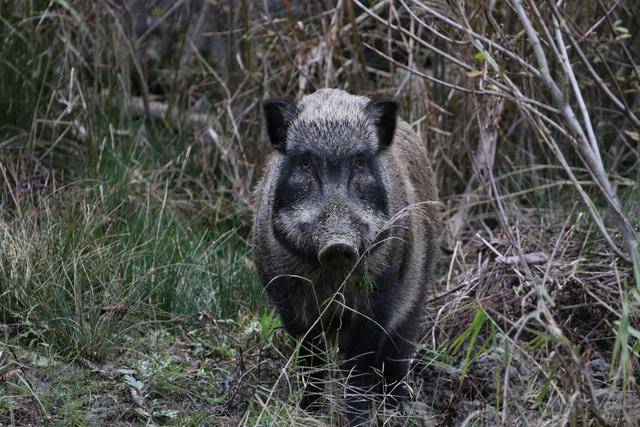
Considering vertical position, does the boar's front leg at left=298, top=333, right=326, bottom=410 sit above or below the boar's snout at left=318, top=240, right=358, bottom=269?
below

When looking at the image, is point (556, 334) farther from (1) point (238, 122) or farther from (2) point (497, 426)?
(1) point (238, 122)

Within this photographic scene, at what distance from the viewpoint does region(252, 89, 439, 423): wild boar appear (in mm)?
4516

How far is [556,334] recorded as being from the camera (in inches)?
136

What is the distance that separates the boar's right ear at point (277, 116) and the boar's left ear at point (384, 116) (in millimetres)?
367

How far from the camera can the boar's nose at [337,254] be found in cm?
425

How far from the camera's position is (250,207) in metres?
7.46

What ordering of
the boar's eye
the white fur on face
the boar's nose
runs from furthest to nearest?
1. the boar's eye
2. the white fur on face
3. the boar's nose

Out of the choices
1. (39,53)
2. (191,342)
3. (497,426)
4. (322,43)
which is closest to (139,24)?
(39,53)

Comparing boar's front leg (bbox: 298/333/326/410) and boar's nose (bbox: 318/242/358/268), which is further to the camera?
boar's front leg (bbox: 298/333/326/410)

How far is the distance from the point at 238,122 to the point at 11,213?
2.07 m

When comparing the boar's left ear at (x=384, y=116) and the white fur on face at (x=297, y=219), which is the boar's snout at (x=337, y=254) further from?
the boar's left ear at (x=384, y=116)

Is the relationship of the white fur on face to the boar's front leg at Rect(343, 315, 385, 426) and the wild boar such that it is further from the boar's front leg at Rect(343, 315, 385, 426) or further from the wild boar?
the boar's front leg at Rect(343, 315, 385, 426)

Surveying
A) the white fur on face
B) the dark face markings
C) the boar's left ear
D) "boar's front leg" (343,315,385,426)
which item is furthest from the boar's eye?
"boar's front leg" (343,315,385,426)

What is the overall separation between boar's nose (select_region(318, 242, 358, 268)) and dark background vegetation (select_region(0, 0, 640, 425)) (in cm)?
46
